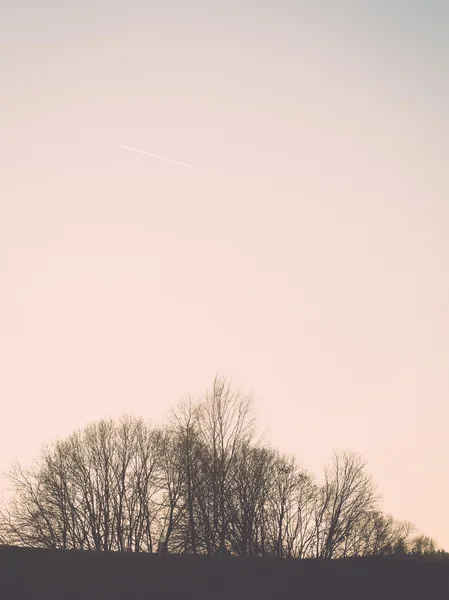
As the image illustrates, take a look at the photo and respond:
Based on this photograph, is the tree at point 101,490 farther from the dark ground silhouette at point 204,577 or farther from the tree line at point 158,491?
the dark ground silhouette at point 204,577

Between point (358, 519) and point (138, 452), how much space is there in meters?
17.7

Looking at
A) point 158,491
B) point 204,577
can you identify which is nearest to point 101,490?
point 158,491

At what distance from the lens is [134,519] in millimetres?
47062

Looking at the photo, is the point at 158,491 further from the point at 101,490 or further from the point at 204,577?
the point at 204,577

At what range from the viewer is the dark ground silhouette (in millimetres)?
15508

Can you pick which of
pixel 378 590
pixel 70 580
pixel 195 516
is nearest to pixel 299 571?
pixel 378 590

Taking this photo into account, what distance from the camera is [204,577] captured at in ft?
62.0

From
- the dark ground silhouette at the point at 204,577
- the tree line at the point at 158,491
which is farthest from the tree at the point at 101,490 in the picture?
the dark ground silhouette at the point at 204,577

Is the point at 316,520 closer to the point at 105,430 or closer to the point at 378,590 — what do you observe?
the point at 105,430

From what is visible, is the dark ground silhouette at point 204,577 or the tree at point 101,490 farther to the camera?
the tree at point 101,490

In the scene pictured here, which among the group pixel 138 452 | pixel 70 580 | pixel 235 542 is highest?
pixel 138 452

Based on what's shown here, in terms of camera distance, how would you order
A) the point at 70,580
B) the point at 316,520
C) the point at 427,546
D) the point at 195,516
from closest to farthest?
the point at 70,580 < the point at 195,516 < the point at 316,520 < the point at 427,546

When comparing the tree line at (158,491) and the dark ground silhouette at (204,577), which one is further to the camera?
the tree line at (158,491)

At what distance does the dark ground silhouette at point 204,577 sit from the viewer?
15508mm
